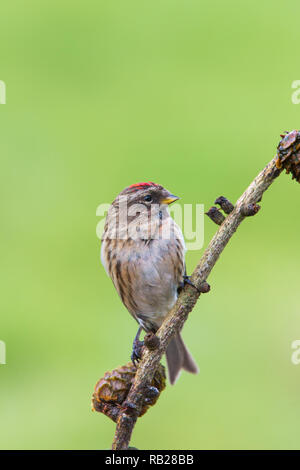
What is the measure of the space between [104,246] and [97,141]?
3.78 meters

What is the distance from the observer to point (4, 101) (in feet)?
20.2

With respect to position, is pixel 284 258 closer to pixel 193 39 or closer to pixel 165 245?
pixel 165 245

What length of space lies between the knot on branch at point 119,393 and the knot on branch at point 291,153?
41 cm

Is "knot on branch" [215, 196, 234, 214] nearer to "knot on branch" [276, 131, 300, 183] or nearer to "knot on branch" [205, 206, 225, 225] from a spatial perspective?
"knot on branch" [205, 206, 225, 225]

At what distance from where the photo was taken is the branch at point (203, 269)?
1130mm

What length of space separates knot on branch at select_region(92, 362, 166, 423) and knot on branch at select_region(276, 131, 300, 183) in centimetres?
41

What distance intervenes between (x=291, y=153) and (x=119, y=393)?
19.2 inches

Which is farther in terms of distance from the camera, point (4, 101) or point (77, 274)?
point (4, 101)

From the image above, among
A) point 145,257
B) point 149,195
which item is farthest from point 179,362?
point 149,195

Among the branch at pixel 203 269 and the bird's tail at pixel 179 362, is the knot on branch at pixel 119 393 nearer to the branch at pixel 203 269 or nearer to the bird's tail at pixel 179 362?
the branch at pixel 203 269

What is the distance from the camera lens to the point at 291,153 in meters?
1.13

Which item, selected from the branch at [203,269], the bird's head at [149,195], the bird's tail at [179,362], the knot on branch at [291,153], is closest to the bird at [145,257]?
the bird's head at [149,195]

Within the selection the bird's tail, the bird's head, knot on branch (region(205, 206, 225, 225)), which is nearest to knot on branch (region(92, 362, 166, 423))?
knot on branch (region(205, 206, 225, 225))

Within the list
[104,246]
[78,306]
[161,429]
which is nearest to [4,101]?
[78,306]
